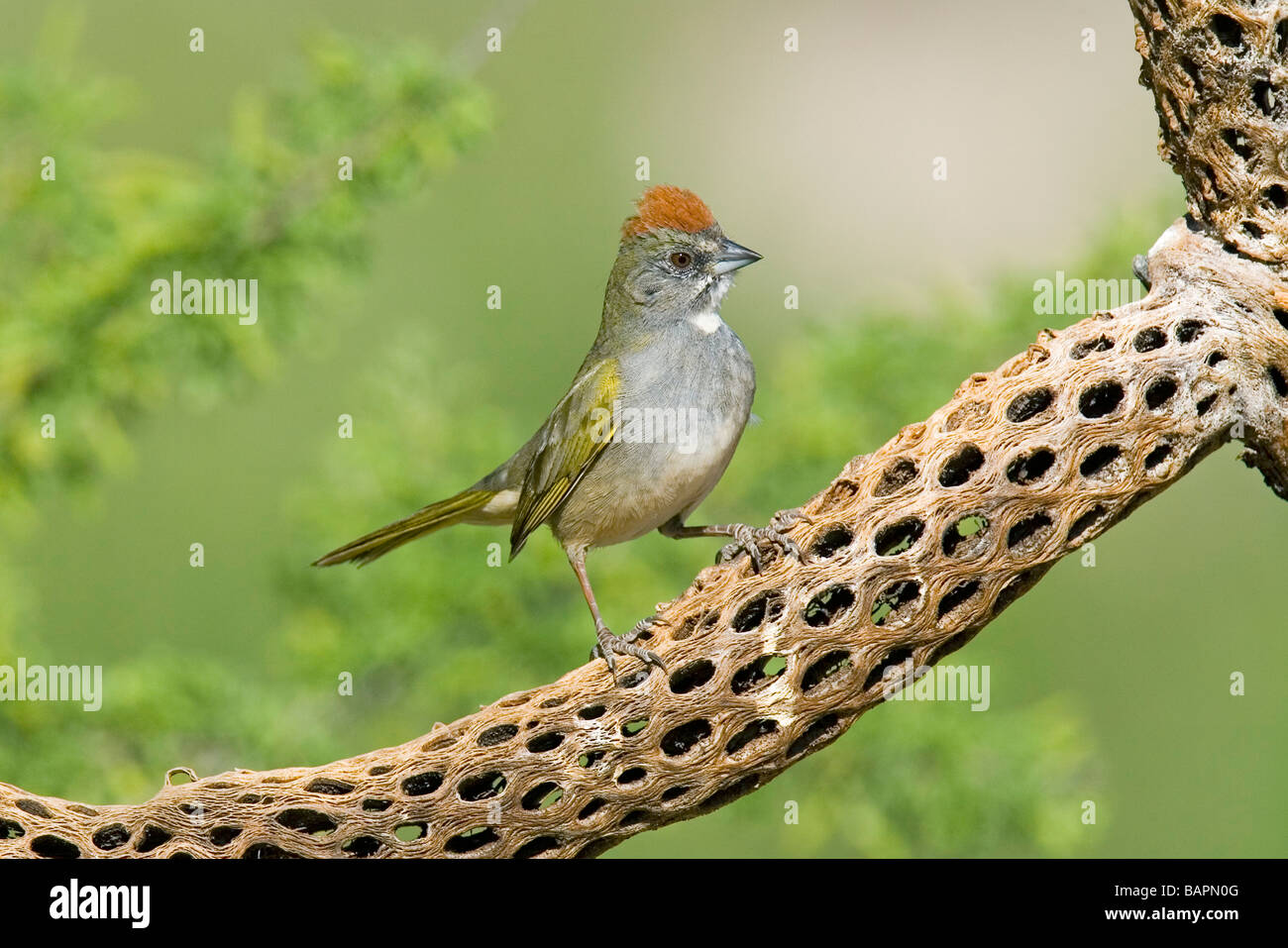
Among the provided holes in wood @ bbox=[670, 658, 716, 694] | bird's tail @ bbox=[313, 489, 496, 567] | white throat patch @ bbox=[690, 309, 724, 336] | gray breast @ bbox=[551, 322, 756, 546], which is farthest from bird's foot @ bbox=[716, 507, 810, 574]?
bird's tail @ bbox=[313, 489, 496, 567]

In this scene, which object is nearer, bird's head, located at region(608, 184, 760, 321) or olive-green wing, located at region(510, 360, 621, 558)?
olive-green wing, located at region(510, 360, 621, 558)

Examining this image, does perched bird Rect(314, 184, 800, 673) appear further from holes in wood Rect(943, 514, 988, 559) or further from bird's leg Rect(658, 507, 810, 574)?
holes in wood Rect(943, 514, 988, 559)

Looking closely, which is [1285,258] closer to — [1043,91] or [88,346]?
[88,346]

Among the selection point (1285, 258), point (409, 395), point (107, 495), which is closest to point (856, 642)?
point (1285, 258)

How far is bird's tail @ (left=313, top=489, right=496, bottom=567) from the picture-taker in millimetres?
5109

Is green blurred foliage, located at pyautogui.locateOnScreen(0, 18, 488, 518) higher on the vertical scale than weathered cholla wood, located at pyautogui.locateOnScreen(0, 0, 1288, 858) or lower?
higher

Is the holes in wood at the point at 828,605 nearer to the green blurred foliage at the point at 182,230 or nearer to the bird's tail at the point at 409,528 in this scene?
the bird's tail at the point at 409,528

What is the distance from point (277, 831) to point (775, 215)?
711 centimetres

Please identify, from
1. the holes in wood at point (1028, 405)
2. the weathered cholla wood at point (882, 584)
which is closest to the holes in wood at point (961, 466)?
the weathered cholla wood at point (882, 584)

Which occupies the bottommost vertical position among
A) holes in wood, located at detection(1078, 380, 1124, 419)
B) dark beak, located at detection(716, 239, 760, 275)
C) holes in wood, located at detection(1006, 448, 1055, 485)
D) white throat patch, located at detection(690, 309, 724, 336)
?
holes in wood, located at detection(1006, 448, 1055, 485)

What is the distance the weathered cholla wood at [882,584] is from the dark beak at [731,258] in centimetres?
145

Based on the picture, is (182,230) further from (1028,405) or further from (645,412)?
(1028,405)

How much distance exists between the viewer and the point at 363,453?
586 centimetres

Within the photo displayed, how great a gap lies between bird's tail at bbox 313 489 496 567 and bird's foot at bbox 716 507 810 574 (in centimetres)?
169
